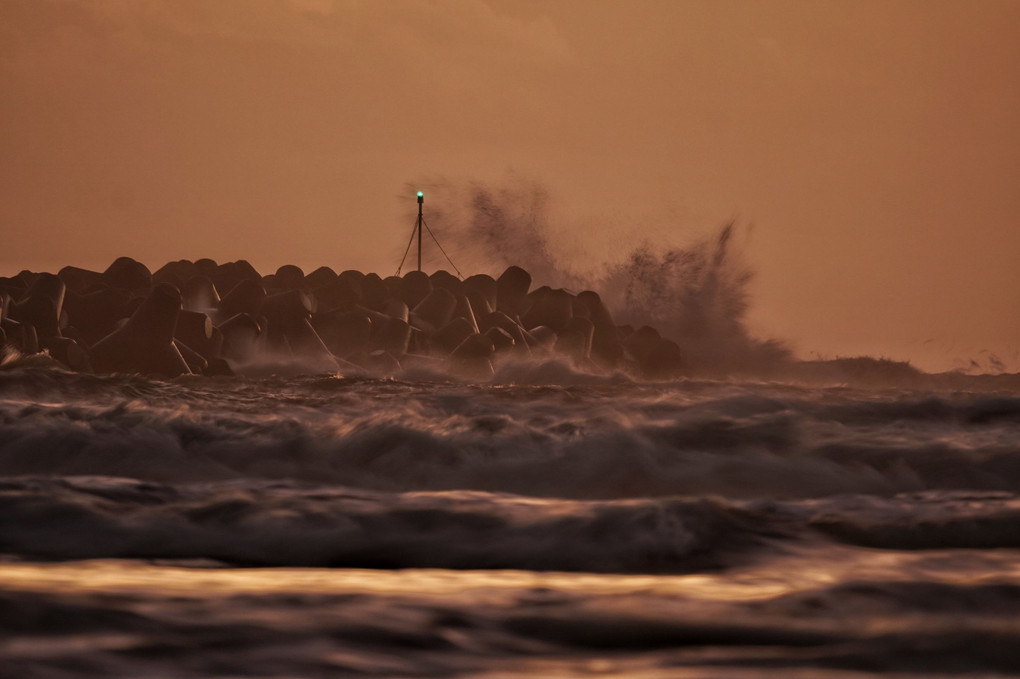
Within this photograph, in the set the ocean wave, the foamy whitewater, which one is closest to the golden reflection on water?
the foamy whitewater

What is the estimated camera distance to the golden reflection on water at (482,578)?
8.54 ft

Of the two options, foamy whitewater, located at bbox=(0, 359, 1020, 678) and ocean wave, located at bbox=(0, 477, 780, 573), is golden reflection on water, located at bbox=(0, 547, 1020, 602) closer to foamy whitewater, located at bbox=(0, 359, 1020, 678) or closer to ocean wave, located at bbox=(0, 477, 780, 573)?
foamy whitewater, located at bbox=(0, 359, 1020, 678)

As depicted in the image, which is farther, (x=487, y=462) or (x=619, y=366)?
(x=619, y=366)

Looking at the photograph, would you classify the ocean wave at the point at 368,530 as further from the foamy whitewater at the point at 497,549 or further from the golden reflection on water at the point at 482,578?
the golden reflection on water at the point at 482,578

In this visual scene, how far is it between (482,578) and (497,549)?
40 centimetres

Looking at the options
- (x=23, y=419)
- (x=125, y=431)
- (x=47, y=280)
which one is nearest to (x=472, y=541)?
(x=125, y=431)

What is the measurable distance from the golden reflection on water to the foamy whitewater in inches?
0.6

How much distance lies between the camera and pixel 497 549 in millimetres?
3252

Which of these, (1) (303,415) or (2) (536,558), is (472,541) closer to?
(2) (536,558)

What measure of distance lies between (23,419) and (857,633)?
5307 millimetres

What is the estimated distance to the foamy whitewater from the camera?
207cm

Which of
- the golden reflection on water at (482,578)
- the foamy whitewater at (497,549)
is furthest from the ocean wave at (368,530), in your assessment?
the golden reflection on water at (482,578)

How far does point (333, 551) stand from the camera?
10.5 ft

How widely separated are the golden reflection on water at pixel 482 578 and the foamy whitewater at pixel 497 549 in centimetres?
1
